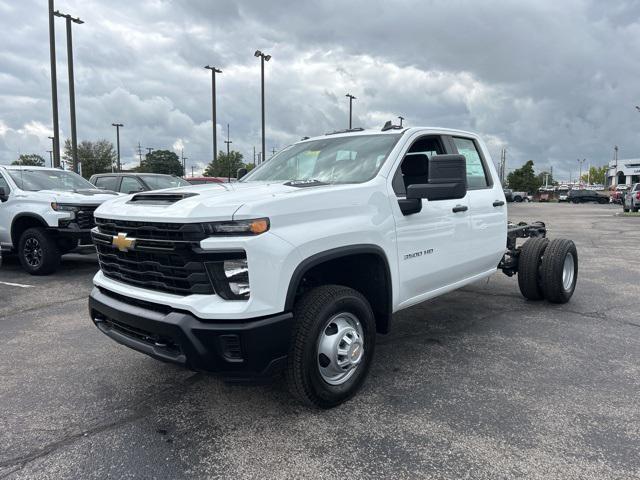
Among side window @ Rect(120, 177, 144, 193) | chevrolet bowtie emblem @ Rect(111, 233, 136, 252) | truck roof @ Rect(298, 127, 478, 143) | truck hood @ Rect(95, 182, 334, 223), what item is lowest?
chevrolet bowtie emblem @ Rect(111, 233, 136, 252)

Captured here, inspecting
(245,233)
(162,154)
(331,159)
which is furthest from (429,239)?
(162,154)

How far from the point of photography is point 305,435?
2986 mm

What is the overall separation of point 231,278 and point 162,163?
9228 centimetres

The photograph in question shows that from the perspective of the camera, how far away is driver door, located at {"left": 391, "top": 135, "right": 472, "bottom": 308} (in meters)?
3.77

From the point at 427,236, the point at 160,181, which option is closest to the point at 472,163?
the point at 427,236

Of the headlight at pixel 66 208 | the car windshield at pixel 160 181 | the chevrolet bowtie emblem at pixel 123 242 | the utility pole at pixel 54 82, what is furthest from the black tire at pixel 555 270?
the utility pole at pixel 54 82

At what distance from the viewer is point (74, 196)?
790cm

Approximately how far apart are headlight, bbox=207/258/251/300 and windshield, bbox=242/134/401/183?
1304 millimetres

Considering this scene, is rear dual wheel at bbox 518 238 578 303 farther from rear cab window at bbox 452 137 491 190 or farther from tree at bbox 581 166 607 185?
tree at bbox 581 166 607 185

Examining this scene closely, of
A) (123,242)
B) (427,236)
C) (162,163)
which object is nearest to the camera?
(123,242)

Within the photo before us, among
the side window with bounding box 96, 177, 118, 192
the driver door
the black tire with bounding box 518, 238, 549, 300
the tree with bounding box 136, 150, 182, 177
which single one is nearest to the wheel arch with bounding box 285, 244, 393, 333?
the driver door

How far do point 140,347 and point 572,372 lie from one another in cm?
318

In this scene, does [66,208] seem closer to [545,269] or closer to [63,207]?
[63,207]

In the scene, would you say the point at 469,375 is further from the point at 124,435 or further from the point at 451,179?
the point at 124,435
